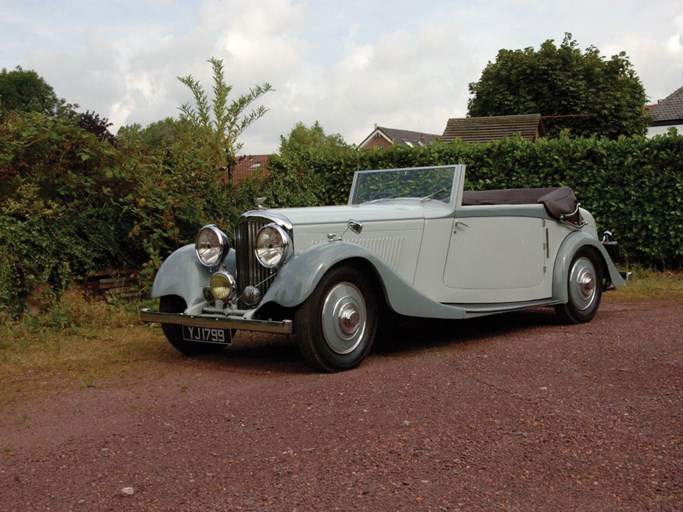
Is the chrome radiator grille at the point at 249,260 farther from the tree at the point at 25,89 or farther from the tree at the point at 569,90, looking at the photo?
the tree at the point at 25,89

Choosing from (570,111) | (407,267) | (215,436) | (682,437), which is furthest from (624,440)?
(570,111)

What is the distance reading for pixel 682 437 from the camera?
12.9ft

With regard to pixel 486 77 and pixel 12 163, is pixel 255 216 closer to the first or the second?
pixel 12 163

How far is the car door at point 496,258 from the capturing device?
6723mm

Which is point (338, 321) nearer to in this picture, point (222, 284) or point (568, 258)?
point (222, 284)

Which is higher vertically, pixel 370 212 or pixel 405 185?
pixel 405 185

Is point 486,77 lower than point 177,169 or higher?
higher

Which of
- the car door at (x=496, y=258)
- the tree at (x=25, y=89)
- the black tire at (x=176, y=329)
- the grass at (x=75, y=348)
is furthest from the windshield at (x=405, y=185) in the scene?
the tree at (x=25, y=89)

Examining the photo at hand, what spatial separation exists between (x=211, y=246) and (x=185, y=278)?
0.33 meters

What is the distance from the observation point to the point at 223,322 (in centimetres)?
559

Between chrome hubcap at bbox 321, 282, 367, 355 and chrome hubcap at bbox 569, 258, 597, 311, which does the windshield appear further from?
chrome hubcap at bbox 569, 258, 597, 311

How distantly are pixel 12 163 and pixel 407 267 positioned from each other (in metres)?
4.80

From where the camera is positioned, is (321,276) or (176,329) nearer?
(321,276)

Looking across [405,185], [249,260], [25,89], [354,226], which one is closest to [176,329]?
[249,260]
